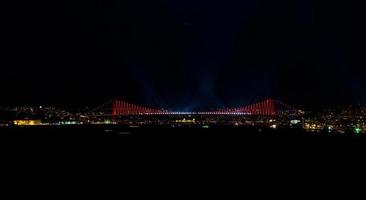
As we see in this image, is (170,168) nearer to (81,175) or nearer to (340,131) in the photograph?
(81,175)

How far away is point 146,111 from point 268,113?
19.3 meters

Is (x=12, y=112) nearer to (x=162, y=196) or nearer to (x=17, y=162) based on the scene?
(x=17, y=162)

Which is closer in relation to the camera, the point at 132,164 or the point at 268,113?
the point at 132,164

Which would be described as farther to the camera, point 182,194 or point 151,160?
point 151,160

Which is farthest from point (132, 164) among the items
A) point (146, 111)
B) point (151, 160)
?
point (146, 111)

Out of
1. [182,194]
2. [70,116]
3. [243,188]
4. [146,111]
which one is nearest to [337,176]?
[243,188]

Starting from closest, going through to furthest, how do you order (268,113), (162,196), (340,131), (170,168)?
1. (162,196)
2. (170,168)
3. (340,131)
4. (268,113)

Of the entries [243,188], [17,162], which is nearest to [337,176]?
[243,188]

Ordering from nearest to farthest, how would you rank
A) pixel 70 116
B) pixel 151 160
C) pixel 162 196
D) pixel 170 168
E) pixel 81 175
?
pixel 162 196
pixel 81 175
pixel 170 168
pixel 151 160
pixel 70 116

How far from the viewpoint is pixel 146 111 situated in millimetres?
85312

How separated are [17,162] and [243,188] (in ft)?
39.7

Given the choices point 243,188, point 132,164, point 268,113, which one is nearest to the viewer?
point 243,188

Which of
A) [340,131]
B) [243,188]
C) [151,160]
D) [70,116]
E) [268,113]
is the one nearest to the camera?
[243,188]

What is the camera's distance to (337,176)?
61.3 ft
